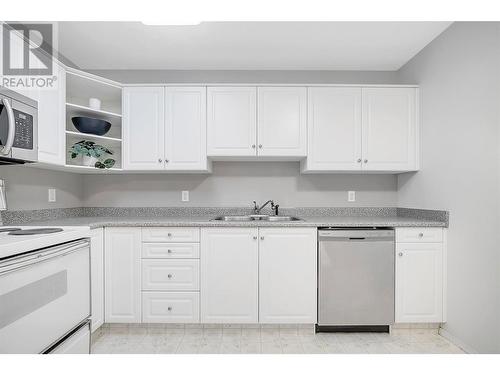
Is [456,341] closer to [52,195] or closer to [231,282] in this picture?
[231,282]

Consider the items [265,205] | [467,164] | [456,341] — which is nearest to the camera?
[467,164]

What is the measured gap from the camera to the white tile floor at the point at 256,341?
6.93ft

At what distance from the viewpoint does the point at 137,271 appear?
7.77ft

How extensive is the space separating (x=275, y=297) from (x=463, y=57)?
2.28 metres

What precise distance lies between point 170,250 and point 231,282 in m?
0.57

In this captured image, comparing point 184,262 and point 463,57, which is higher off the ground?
point 463,57

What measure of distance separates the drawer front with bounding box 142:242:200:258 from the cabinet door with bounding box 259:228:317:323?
552 millimetres

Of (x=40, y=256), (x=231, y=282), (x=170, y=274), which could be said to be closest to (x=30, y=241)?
(x=40, y=256)

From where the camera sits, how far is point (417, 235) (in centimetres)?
233

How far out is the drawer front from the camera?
2369 millimetres

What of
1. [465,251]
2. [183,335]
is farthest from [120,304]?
[465,251]

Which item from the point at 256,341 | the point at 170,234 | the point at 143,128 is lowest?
the point at 256,341

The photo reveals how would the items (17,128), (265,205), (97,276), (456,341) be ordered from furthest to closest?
(265,205) → (97,276) → (456,341) → (17,128)
